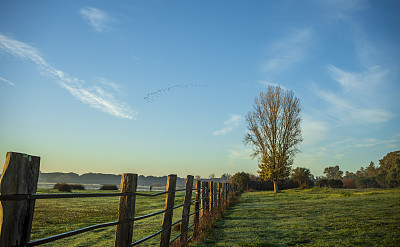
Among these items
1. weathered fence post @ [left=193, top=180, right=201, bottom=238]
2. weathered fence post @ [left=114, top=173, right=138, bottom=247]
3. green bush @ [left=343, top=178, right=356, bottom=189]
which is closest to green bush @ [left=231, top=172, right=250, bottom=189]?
green bush @ [left=343, top=178, right=356, bottom=189]

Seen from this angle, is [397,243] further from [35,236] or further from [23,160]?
[35,236]

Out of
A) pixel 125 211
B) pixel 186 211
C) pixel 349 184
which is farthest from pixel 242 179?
pixel 349 184

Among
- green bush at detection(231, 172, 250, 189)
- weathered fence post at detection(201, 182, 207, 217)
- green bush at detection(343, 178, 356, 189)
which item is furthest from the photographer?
green bush at detection(343, 178, 356, 189)

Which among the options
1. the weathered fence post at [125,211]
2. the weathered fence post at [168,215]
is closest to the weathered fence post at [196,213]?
the weathered fence post at [168,215]

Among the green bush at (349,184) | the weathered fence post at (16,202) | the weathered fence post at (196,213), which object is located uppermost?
the weathered fence post at (16,202)

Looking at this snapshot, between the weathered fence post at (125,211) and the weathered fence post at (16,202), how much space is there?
5.48 feet

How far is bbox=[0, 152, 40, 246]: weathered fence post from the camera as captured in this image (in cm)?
199

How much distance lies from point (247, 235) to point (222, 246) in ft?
4.78

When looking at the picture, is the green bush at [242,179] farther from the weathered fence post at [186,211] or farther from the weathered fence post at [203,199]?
the weathered fence post at [186,211]

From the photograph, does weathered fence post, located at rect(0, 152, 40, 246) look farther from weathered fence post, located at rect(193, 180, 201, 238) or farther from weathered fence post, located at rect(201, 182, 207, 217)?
weathered fence post, located at rect(201, 182, 207, 217)

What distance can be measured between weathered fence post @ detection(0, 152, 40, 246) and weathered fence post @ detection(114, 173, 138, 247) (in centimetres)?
167

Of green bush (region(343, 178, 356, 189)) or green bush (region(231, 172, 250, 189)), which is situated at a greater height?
green bush (region(231, 172, 250, 189))

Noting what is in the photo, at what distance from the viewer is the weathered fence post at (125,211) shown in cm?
370

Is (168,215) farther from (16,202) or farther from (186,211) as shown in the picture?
(16,202)
